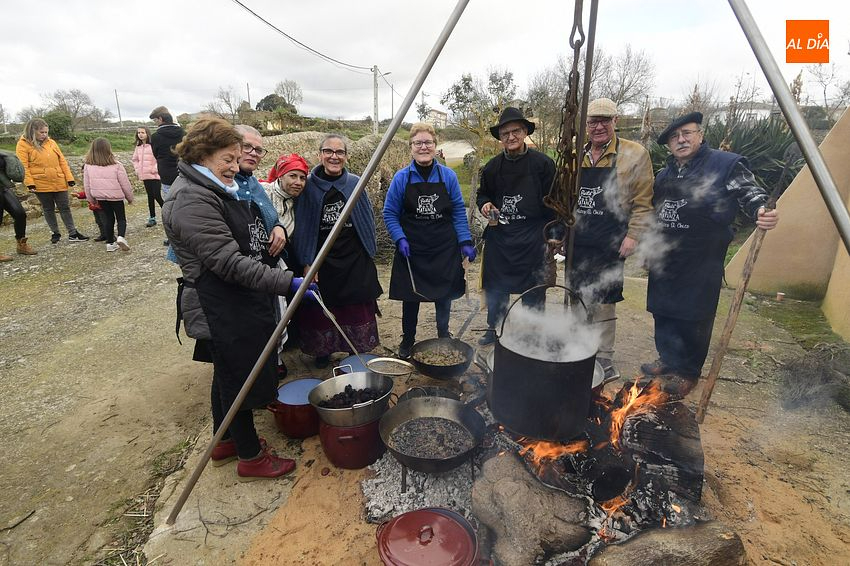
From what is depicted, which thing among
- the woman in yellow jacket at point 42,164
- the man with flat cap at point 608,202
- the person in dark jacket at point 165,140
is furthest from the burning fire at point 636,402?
the woman in yellow jacket at point 42,164

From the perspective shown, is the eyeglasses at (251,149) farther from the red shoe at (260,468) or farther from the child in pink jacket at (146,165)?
the child in pink jacket at (146,165)

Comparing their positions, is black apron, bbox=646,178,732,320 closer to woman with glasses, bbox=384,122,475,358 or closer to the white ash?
woman with glasses, bbox=384,122,475,358

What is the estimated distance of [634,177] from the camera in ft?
12.0

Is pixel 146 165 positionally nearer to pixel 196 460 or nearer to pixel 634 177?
pixel 196 460

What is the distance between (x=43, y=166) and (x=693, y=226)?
32.1 ft

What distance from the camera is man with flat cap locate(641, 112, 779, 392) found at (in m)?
3.27

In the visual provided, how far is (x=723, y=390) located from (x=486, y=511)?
2.91 m

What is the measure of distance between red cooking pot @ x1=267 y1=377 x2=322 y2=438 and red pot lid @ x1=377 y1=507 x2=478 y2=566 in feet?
4.08

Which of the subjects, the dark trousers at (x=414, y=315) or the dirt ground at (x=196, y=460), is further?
the dark trousers at (x=414, y=315)

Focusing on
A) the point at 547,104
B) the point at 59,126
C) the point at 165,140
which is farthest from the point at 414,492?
the point at 59,126

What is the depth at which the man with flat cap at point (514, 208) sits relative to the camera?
3.89m

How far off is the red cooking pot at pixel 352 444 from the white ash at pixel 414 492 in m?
0.13

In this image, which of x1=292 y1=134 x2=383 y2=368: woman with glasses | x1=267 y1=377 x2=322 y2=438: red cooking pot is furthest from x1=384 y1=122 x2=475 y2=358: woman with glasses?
x1=267 y1=377 x2=322 y2=438: red cooking pot

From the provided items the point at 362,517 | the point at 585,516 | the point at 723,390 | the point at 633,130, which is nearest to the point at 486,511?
the point at 585,516
